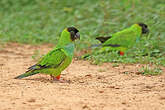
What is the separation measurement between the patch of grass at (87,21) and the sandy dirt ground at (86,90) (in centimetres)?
96

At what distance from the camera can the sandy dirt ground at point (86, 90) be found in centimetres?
403

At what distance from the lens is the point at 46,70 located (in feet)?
17.8

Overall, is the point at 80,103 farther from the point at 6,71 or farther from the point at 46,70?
the point at 6,71

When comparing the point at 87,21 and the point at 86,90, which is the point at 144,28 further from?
the point at 86,90

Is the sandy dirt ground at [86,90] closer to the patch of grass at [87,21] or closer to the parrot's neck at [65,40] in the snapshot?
the parrot's neck at [65,40]

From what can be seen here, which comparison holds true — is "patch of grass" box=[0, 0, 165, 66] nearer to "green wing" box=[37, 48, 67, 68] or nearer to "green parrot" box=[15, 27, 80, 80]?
"green parrot" box=[15, 27, 80, 80]

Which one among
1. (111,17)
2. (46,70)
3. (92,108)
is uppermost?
(111,17)

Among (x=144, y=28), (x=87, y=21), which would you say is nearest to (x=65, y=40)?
(x=144, y=28)

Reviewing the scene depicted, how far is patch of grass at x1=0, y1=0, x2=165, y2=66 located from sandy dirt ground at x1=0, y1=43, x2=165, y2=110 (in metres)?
0.96

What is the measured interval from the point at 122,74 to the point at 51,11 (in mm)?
6144

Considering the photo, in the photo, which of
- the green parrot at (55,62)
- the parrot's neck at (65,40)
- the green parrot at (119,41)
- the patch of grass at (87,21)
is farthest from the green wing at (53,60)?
the green parrot at (119,41)

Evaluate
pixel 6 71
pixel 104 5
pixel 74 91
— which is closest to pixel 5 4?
pixel 104 5

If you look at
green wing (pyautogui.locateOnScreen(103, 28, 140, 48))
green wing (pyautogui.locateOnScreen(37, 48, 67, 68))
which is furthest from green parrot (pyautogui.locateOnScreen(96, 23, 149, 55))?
green wing (pyautogui.locateOnScreen(37, 48, 67, 68))

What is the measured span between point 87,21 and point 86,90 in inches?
232
